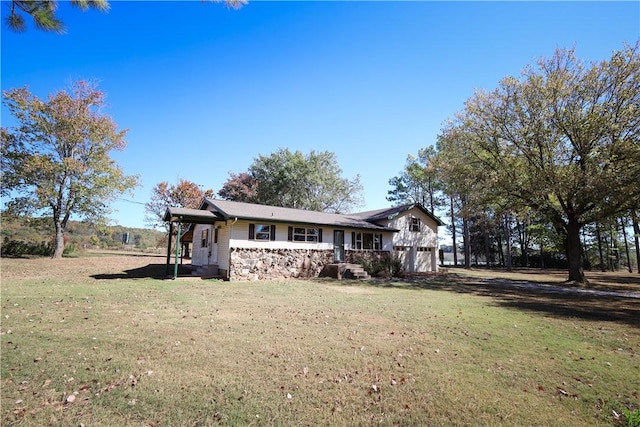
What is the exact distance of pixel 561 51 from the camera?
16.9 m

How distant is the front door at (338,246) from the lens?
2088 cm

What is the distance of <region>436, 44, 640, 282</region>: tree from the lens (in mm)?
15086

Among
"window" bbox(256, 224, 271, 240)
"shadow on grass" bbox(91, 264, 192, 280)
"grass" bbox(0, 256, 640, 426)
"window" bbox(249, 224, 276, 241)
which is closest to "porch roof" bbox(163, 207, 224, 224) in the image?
"window" bbox(249, 224, 276, 241)

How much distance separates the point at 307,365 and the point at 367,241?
18336mm

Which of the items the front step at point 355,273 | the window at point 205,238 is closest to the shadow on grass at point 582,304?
the front step at point 355,273

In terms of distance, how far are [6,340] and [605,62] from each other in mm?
25328

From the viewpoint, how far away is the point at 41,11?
16.0 ft

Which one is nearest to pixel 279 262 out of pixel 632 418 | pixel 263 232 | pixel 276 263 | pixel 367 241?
pixel 276 263

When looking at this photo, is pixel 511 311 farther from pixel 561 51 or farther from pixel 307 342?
pixel 561 51

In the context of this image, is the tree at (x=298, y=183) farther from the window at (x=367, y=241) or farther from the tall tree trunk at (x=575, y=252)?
the tall tree trunk at (x=575, y=252)

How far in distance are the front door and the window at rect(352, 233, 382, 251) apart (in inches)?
47.1

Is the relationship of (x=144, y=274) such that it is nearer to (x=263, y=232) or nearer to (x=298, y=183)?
(x=263, y=232)

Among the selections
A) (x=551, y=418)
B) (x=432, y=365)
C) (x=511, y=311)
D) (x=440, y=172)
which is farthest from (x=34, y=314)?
(x=440, y=172)

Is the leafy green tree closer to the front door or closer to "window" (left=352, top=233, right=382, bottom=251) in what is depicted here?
the front door
